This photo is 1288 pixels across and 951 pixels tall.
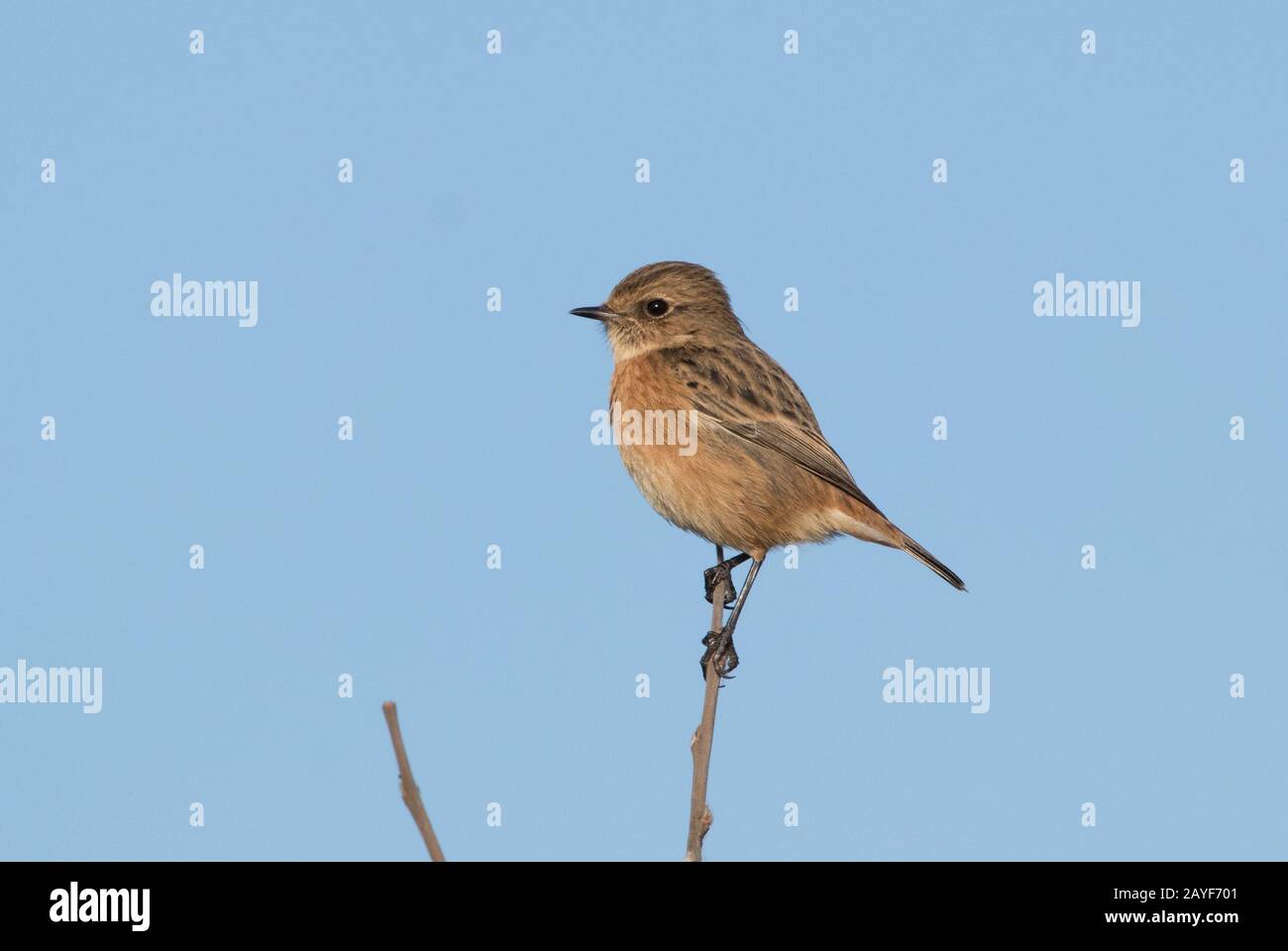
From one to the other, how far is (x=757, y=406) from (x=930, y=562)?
161 centimetres

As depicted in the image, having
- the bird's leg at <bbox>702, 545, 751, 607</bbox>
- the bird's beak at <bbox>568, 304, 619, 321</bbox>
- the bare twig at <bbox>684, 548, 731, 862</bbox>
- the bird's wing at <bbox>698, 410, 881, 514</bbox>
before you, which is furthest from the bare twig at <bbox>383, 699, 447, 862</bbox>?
the bird's beak at <bbox>568, 304, 619, 321</bbox>

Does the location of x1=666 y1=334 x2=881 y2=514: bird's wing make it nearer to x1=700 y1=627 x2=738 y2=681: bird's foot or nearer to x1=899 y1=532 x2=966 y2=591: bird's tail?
x1=899 y1=532 x2=966 y2=591: bird's tail

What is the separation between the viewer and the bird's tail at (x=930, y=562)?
10.3 m

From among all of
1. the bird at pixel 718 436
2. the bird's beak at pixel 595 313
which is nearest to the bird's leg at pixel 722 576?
the bird at pixel 718 436

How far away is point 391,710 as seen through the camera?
4.22 metres

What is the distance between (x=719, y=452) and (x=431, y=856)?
238 inches

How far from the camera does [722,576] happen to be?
8.44 m

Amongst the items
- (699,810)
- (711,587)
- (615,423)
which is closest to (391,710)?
(699,810)

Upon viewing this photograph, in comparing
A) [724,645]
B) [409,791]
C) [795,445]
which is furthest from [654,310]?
[409,791]

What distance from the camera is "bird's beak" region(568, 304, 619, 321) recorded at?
417 inches

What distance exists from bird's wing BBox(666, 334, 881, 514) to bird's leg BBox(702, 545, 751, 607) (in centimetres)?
82

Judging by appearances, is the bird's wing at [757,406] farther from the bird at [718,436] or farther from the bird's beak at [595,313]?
the bird's beak at [595,313]

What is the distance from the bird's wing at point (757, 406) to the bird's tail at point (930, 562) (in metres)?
0.31
